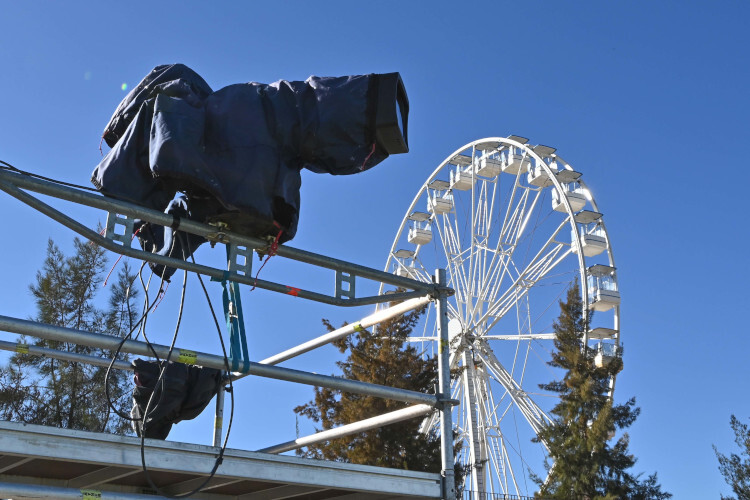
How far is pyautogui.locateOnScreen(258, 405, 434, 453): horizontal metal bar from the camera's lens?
4062mm

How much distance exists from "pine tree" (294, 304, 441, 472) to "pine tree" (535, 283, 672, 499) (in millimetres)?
3091

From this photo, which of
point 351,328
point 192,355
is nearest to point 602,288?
point 351,328

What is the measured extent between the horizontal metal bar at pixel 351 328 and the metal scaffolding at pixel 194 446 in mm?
11

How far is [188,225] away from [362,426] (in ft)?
4.16

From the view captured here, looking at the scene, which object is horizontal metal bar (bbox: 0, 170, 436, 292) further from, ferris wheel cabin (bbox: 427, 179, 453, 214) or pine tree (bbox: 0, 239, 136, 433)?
ferris wheel cabin (bbox: 427, 179, 453, 214)

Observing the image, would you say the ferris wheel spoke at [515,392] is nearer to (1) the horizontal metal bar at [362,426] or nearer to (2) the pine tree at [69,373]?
(2) the pine tree at [69,373]

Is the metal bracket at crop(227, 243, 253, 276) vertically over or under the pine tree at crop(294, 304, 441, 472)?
under

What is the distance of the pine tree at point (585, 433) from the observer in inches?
832

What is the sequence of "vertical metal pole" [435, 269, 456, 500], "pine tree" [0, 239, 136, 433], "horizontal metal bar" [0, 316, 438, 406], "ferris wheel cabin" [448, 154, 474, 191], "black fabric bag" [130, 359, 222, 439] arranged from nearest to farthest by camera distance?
"horizontal metal bar" [0, 316, 438, 406]
"vertical metal pole" [435, 269, 456, 500]
"black fabric bag" [130, 359, 222, 439]
"pine tree" [0, 239, 136, 433]
"ferris wheel cabin" [448, 154, 474, 191]

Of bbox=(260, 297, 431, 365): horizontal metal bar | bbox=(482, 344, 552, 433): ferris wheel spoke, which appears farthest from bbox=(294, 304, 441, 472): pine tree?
bbox=(260, 297, 431, 365): horizontal metal bar

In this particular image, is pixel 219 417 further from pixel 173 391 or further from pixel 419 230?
pixel 419 230

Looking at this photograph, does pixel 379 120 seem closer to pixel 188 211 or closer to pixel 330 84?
pixel 330 84

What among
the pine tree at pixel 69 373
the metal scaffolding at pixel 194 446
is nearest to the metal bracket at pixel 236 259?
the metal scaffolding at pixel 194 446

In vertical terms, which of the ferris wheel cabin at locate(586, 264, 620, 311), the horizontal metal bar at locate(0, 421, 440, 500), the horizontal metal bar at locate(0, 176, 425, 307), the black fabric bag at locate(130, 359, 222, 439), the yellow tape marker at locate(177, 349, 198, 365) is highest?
the ferris wheel cabin at locate(586, 264, 620, 311)
